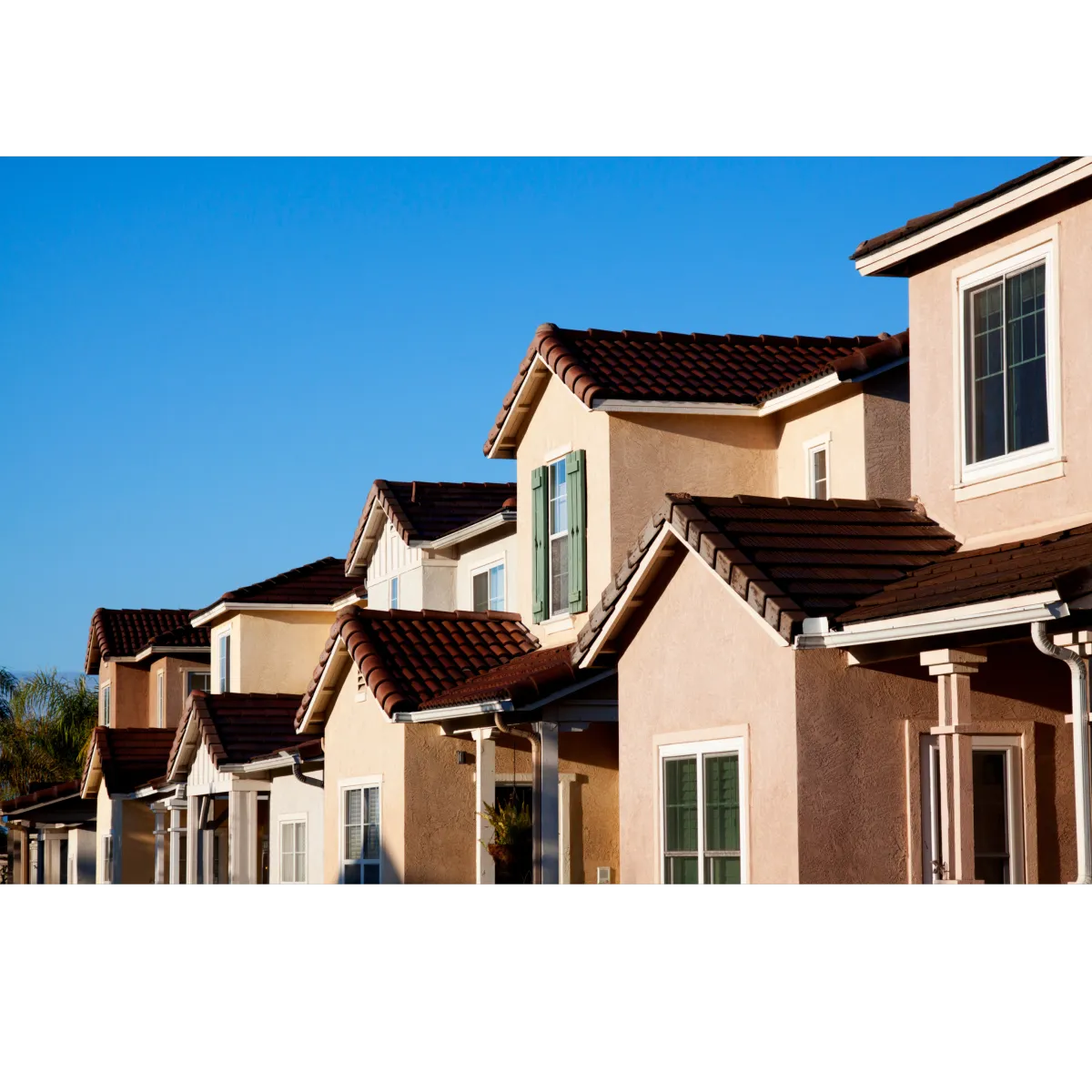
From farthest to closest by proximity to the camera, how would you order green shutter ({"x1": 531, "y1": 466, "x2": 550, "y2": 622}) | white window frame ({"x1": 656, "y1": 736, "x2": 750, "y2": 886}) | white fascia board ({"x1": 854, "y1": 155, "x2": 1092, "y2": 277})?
green shutter ({"x1": 531, "y1": 466, "x2": 550, "y2": 622})
white window frame ({"x1": 656, "y1": 736, "x2": 750, "y2": 886})
white fascia board ({"x1": 854, "y1": 155, "x2": 1092, "y2": 277})

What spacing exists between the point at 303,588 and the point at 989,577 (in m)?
25.4

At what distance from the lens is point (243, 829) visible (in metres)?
30.9

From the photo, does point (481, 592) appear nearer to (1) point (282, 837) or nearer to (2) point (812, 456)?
(1) point (282, 837)

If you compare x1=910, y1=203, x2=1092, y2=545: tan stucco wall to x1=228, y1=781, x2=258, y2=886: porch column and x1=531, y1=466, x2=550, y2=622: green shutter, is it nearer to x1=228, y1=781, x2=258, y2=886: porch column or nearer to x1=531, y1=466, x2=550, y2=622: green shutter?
x1=531, y1=466, x2=550, y2=622: green shutter

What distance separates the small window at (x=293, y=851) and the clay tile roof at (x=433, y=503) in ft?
17.1

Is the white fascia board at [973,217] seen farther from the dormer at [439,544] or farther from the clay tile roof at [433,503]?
the clay tile roof at [433,503]

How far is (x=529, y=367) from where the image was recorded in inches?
816

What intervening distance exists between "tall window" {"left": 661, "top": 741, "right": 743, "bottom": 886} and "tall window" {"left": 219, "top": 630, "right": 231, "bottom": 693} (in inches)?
892

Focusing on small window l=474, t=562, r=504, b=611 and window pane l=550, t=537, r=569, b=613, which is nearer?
window pane l=550, t=537, r=569, b=613

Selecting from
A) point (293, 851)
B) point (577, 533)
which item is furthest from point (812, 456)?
point (293, 851)

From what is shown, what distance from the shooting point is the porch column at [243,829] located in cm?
3008

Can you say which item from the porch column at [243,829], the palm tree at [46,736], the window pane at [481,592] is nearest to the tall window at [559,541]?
the window pane at [481,592]

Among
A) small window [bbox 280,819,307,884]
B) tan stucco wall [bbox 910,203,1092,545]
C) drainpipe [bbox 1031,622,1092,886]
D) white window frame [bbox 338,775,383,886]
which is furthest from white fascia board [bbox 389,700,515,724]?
small window [bbox 280,819,307,884]

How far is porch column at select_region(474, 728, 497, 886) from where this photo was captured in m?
19.1
